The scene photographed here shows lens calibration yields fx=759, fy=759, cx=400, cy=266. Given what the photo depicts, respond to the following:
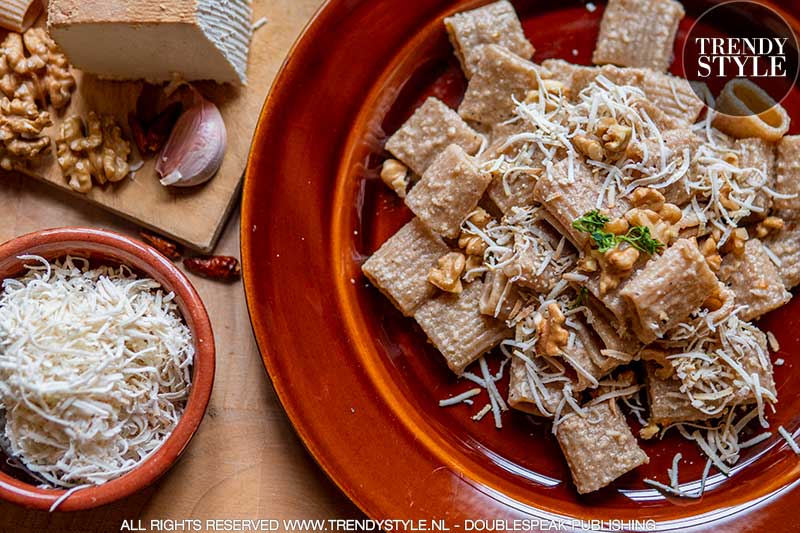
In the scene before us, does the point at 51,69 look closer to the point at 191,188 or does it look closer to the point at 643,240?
the point at 191,188

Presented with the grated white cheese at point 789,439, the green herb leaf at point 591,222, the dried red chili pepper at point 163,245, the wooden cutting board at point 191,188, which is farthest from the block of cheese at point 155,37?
the grated white cheese at point 789,439

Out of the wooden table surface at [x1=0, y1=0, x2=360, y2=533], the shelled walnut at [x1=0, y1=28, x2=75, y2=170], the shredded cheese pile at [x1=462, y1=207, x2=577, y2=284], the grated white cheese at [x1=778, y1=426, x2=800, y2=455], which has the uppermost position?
the shelled walnut at [x1=0, y1=28, x2=75, y2=170]

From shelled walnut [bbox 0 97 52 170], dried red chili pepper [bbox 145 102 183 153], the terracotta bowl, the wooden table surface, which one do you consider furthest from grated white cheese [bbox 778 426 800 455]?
shelled walnut [bbox 0 97 52 170]

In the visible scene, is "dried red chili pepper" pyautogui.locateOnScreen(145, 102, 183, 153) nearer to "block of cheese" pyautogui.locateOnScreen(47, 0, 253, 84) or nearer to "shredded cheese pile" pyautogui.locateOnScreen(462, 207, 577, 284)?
"block of cheese" pyautogui.locateOnScreen(47, 0, 253, 84)

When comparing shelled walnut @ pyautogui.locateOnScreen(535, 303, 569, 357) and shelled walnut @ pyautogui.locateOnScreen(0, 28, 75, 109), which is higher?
shelled walnut @ pyautogui.locateOnScreen(0, 28, 75, 109)

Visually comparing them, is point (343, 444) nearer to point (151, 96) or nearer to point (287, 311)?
point (287, 311)

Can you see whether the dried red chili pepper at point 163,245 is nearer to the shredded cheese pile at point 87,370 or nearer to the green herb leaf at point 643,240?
the shredded cheese pile at point 87,370
